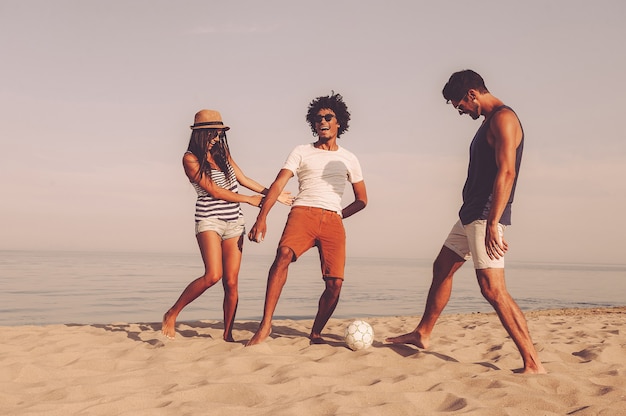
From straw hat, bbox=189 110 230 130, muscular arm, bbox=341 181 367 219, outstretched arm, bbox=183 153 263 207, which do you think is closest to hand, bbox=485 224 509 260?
muscular arm, bbox=341 181 367 219

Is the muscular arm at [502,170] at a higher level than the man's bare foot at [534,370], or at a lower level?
higher

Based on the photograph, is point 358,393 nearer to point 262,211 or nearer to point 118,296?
point 262,211

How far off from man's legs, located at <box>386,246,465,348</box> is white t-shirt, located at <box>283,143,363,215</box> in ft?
3.91

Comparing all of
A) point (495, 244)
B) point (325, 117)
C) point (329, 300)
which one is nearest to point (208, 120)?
point (325, 117)

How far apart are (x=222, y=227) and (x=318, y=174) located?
1.15m

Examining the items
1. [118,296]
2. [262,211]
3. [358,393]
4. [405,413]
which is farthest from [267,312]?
[118,296]

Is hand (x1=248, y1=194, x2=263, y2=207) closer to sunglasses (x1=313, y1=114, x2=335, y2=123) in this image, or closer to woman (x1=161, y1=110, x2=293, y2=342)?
woman (x1=161, y1=110, x2=293, y2=342)

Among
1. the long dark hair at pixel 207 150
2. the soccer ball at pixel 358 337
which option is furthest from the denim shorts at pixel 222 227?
the soccer ball at pixel 358 337

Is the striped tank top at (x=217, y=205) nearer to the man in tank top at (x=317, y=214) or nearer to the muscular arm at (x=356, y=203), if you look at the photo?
the man in tank top at (x=317, y=214)

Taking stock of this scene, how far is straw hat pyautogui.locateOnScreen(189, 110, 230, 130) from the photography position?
5965mm

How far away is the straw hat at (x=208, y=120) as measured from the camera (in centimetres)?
596

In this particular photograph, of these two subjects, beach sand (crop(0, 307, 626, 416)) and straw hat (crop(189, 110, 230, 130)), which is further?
straw hat (crop(189, 110, 230, 130))

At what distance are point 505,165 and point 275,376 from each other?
2316 mm

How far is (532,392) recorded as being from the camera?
3.67m
